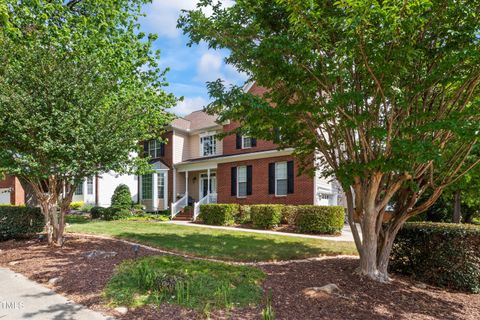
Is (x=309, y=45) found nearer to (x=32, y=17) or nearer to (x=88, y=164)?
(x=88, y=164)

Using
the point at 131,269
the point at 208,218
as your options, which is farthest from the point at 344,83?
the point at 208,218

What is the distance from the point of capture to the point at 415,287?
631cm

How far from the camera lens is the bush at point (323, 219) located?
43.8 ft

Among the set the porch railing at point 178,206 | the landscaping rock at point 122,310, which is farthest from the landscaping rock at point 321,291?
the porch railing at point 178,206

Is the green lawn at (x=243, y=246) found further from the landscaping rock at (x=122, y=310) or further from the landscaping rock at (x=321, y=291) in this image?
the landscaping rock at (x=122, y=310)

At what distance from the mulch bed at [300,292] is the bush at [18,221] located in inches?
79.2

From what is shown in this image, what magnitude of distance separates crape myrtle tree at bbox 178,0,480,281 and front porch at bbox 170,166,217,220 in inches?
610

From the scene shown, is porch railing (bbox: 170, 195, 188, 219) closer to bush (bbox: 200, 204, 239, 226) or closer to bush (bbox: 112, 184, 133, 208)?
bush (bbox: 112, 184, 133, 208)

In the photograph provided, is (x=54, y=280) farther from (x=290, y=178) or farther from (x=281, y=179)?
(x=281, y=179)

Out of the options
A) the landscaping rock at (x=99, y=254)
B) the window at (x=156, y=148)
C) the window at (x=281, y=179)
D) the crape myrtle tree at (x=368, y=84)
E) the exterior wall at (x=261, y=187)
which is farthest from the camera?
the window at (x=156, y=148)

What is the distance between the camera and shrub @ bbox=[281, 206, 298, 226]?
49.6 feet

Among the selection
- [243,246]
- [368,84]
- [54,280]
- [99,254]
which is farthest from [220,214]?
[368,84]

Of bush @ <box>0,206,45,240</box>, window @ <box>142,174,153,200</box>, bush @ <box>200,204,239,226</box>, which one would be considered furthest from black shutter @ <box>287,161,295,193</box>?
bush @ <box>0,206,45,240</box>

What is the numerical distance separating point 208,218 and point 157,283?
12.5 metres
